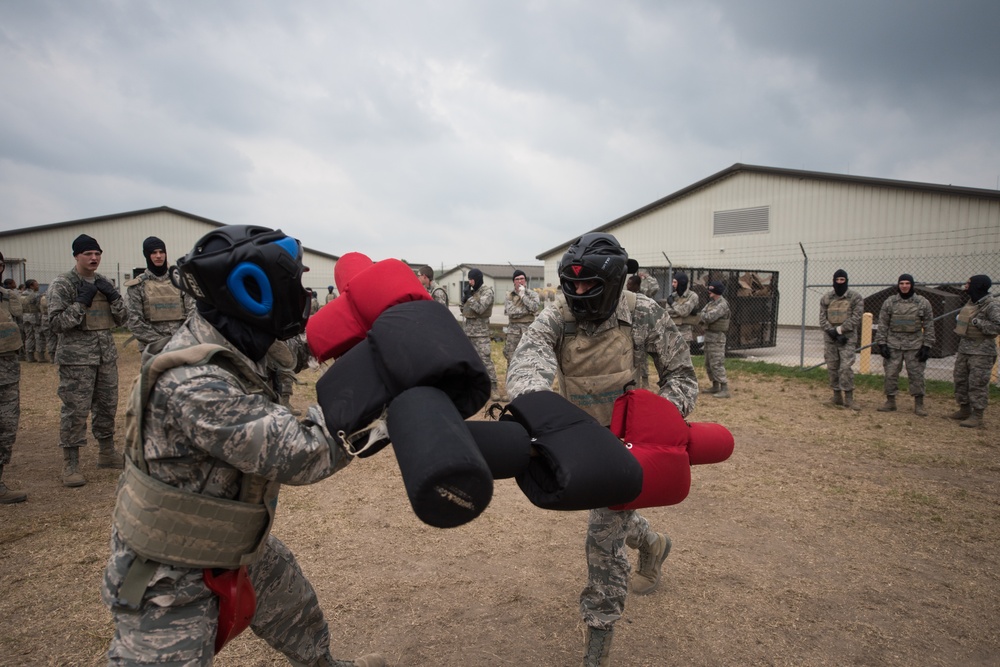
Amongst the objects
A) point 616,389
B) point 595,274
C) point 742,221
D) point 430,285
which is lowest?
point 616,389

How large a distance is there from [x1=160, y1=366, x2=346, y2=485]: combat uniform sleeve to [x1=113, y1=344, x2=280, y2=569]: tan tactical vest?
3.5 inches

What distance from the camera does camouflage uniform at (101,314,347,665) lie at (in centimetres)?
198

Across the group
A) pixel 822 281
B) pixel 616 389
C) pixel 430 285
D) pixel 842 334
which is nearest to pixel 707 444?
pixel 616 389

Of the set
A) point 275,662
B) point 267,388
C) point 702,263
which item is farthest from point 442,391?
point 702,263

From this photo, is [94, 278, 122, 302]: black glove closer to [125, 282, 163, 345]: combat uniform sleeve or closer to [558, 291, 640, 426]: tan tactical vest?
[125, 282, 163, 345]: combat uniform sleeve

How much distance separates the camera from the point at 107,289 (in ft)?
22.5

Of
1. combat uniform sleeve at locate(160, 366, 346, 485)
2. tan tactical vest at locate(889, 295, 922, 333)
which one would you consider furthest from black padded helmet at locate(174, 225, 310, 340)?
tan tactical vest at locate(889, 295, 922, 333)

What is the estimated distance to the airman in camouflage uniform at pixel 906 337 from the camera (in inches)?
403

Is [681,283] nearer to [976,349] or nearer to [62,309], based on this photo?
[976,349]

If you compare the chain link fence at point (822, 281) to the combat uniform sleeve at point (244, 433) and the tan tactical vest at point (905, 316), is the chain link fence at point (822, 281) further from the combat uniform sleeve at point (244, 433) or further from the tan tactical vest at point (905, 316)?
the combat uniform sleeve at point (244, 433)

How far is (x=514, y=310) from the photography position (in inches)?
492

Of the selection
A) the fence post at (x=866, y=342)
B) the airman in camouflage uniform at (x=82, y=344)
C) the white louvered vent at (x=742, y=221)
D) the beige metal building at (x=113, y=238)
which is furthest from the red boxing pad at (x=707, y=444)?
the beige metal building at (x=113, y=238)

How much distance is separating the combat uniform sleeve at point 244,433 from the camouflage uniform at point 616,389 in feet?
4.16

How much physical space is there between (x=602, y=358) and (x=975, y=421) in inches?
367
